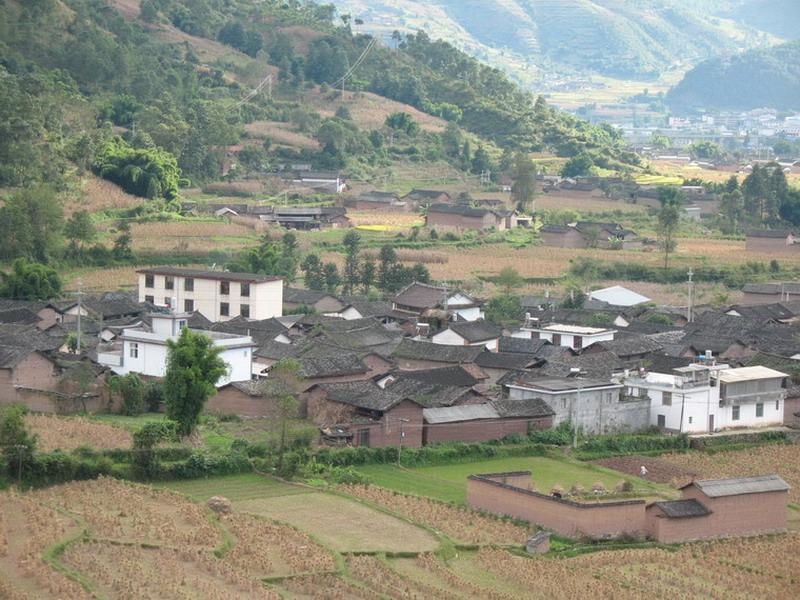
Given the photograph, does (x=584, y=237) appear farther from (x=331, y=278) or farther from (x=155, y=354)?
(x=155, y=354)

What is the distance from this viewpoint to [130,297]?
38.6m

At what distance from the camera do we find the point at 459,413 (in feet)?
91.7

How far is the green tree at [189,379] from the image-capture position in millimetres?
26422

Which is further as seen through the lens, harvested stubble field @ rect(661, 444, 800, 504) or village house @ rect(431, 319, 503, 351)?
village house @ rect(431, 319, 503, 351)

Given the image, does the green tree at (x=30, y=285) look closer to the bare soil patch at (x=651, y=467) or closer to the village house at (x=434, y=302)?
the village house at (x=434, y=302)

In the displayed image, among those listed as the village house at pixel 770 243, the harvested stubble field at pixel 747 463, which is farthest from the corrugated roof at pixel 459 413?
the village house at pixel 770 243

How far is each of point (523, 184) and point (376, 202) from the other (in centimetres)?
607

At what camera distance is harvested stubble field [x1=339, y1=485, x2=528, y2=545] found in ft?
72.8

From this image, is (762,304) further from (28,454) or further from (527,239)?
(28,454)

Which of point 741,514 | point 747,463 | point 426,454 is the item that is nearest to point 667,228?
point 747,463

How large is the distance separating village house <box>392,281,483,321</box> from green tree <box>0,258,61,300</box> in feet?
28.0

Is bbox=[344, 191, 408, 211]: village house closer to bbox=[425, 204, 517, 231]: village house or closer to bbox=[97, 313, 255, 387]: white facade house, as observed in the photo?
bbox=[425, 204, 517, 231]: village house

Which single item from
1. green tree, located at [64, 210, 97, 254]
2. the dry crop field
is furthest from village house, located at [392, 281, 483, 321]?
the dry crop field

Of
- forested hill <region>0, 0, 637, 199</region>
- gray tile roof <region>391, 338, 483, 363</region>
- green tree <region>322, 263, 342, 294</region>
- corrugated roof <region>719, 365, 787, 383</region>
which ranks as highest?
forested hill <region>0, 0, 637, 199</region>
